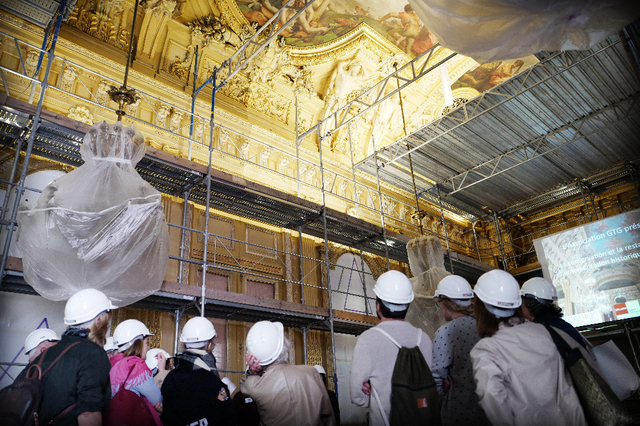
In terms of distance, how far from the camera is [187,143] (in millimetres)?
9797

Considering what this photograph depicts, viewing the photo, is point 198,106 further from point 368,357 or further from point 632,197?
point 632,197

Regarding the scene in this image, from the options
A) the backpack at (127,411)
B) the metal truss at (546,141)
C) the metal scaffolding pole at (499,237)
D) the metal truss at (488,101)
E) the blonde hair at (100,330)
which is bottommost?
the backpack at (127,411)

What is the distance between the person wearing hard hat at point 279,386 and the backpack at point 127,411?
0.71 m

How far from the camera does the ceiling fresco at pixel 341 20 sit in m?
11.0

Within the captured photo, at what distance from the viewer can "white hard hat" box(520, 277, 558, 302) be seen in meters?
3.55

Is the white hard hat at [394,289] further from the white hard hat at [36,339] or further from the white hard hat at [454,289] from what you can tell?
the white hard hat at [36,339]

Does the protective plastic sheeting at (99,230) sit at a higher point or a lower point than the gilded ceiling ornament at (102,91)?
lower

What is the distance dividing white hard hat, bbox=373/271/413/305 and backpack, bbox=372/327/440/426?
1.34ft

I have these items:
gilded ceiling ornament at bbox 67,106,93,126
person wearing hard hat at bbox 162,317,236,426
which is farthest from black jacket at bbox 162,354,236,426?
gilded ceiling ornament at bbox 67,106,93,126

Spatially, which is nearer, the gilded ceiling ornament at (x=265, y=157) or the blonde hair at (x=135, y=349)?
the blonde hair at (x=135, y=349)

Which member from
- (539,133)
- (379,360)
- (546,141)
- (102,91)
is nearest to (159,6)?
(102,91)

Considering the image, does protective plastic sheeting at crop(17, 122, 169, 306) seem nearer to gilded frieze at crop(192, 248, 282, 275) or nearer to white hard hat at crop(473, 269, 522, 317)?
gilded frieze at crop(192, 248, 282, 275)

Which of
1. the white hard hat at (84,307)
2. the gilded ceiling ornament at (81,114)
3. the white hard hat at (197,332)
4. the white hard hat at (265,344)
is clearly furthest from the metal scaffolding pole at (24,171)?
the white hard hat at (265,344)

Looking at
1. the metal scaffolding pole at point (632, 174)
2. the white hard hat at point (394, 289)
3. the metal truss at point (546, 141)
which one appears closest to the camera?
the white hard hat at point (394, 289)
